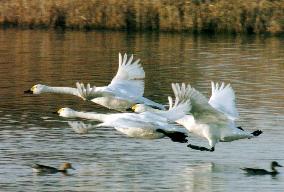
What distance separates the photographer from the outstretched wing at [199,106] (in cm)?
1584

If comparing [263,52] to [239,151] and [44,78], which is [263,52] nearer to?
[44,78]

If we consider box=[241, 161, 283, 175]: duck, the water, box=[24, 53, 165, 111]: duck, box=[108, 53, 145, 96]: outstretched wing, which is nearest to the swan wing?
box=[24, 53, 165, 111]: duck

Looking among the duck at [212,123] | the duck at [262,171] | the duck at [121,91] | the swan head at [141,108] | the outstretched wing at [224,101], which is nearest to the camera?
the duck at [212,123]

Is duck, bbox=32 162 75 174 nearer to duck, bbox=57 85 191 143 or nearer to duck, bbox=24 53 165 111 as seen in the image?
duck, bbox=24 53 165 111

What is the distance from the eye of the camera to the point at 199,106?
Result: 16906 millimetres

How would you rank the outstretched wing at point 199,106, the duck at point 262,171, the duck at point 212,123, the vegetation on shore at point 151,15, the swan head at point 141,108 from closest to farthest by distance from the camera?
the outstretched wing at point 199,106
the duck at point 212,123
the duck at point 262,171
the swan head at point 141,108
the vegetation on shore at point 151,15

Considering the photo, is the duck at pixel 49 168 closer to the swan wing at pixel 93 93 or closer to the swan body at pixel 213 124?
the swan wing at pixel 93 93

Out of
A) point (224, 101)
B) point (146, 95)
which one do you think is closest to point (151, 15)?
point (146, 95)

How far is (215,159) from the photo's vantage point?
18953mm

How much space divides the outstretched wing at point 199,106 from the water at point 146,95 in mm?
920

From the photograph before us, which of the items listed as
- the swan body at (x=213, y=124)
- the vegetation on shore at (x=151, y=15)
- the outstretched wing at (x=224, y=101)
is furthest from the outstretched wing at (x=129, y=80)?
the vegetation on shore at (x=151, y=15)

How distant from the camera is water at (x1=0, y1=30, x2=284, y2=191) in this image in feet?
57.3

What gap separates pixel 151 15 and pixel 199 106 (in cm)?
2470

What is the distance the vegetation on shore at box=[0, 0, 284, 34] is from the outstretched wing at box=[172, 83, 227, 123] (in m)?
22.7
